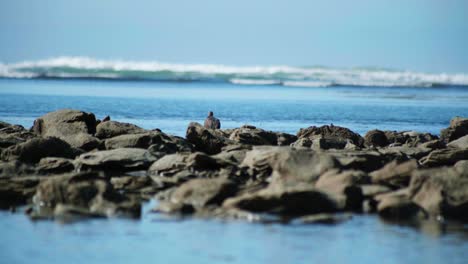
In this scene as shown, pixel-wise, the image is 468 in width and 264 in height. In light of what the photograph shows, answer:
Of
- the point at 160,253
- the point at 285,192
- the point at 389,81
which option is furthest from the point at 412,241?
the point at 389,81

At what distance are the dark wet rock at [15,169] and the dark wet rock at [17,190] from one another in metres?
0.88

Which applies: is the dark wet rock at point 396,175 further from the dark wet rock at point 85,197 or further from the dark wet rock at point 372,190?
the dark wet rock at point 85,197

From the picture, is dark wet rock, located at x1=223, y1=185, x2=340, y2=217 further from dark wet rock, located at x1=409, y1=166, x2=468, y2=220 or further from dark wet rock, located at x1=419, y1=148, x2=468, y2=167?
A: dark wet rock, located at x1=419, y1=148, x2=468, y2=167

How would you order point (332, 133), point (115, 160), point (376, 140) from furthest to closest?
point (376, 140), point (332, 133), point (115, 160)

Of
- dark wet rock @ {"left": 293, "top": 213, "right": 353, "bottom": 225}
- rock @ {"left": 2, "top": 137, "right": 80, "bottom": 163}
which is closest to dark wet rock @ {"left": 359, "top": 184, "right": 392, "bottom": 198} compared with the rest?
dark wet rock @ {"left": 293, "top": 213, "right": 353, "bottom": 225}

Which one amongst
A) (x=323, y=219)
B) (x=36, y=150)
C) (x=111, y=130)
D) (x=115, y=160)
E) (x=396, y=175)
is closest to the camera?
(x=323, y=219)

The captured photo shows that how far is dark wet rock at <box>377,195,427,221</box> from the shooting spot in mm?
17719

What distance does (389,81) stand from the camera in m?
130

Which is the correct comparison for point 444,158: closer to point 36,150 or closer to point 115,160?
point 115,160

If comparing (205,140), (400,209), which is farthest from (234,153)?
(400,209)

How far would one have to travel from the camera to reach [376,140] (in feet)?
98.4

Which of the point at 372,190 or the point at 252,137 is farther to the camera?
the point at 252,137

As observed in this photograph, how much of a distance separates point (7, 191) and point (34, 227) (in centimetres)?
280

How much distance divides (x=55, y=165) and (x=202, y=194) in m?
4.64
